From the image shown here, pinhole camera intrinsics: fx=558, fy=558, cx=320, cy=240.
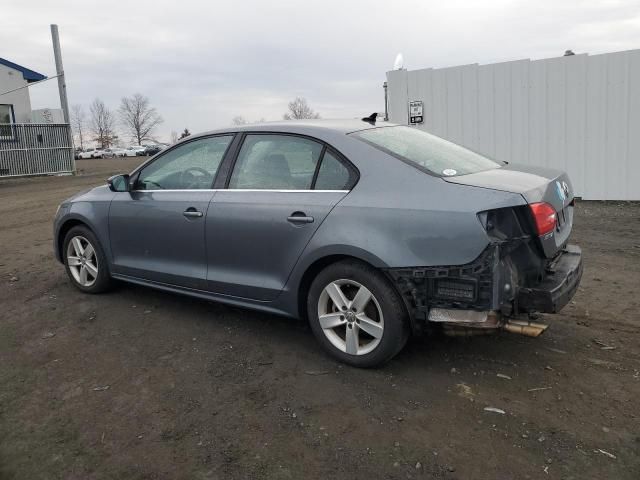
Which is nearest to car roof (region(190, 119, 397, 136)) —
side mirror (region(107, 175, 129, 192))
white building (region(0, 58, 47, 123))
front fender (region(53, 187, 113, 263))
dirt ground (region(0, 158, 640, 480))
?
side mirror (region(107, 175, 129, 192))

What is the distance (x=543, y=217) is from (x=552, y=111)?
725 cm

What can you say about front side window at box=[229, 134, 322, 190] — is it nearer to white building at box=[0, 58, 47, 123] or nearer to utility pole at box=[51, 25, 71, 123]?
utility pole at box=[51, 25, 71, 123]

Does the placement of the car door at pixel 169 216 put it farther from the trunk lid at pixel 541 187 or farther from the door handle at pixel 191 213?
the trunk lid at pixel 541 187

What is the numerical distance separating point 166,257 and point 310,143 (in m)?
1.59

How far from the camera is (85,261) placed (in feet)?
17.5

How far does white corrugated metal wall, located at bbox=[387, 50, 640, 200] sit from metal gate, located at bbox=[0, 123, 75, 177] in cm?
1520

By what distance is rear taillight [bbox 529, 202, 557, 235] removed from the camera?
3.20 m

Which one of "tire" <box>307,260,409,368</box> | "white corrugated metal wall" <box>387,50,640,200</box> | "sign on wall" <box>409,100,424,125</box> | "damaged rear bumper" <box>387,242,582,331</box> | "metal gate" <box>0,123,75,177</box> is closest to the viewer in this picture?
"damaged rear bumper" <box>387,242,582,331</box>

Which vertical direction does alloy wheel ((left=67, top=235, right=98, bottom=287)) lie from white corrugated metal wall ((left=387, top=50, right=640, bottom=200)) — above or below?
below

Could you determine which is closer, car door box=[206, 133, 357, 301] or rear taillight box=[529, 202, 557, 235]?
rear taillight box=[529, 202, 557, 235]

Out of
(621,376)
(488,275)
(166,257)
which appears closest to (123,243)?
(166,257)

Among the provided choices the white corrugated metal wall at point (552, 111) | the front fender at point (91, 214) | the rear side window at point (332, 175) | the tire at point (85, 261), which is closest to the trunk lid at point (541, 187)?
the rear side window at point (332, 175)

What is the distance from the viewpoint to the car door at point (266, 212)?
147 inches

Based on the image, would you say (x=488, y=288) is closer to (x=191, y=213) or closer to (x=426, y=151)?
(x=426, y=151)
